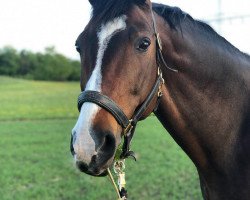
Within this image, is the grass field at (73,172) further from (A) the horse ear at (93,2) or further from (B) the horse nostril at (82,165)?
(B) the horse nostril at (82,165)

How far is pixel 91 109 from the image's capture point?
227 cm

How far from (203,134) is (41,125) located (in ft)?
55.4

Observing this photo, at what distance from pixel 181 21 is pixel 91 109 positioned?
107 cm

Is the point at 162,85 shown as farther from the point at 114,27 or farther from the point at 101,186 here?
the point at 101,186

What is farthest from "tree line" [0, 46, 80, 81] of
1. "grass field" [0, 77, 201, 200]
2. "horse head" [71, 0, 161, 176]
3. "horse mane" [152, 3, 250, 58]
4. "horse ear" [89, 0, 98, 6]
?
"horse head" [71, 0, 161, 176]

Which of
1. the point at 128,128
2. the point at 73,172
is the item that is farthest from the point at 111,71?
the point at 73,172

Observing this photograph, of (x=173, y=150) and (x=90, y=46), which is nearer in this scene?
(x=90, y=46)

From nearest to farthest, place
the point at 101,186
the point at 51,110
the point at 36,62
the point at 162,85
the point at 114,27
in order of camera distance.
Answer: the point at 114,27 → the point at 162,85 → the point at 101,186 → the point at 51,110 → the point at 36,62

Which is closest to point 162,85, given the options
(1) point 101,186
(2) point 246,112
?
(2) point 246,112

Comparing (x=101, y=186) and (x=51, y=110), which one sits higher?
(x=101, y=186)

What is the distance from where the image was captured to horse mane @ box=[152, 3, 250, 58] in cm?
283

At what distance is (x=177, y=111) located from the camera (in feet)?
9.27

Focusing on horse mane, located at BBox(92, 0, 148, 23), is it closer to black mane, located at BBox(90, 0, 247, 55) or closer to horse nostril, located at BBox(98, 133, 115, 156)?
black mane, located at BBox(90, 0, 247, 55)

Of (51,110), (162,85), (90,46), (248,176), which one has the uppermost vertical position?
(90,46)
